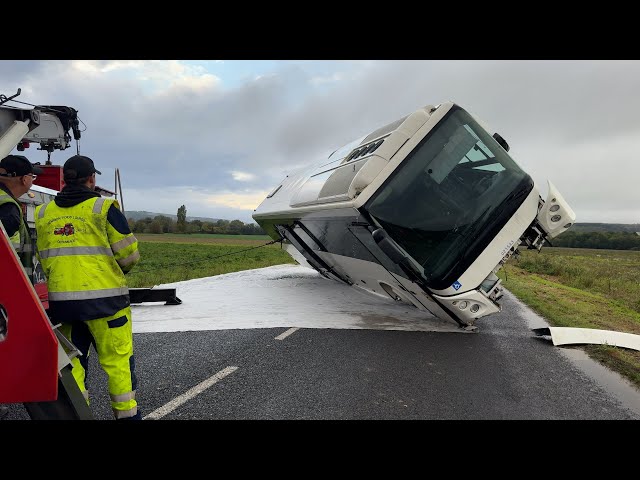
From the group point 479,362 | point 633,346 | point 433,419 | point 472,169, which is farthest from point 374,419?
point 633,346

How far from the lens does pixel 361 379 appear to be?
134 inches

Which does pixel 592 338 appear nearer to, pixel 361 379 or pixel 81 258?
pixel 361 379

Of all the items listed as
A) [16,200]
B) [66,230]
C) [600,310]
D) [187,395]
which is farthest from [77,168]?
[600,310]

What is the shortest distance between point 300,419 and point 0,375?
1.69m

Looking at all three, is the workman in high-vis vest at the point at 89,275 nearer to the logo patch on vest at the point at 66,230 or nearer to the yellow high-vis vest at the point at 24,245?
the logo patch on vest at the point at 66,230

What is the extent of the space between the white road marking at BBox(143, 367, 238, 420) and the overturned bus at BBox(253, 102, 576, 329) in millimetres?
1945

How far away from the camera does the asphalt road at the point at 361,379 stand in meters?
2.79

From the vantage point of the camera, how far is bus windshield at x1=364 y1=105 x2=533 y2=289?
4.11 metres

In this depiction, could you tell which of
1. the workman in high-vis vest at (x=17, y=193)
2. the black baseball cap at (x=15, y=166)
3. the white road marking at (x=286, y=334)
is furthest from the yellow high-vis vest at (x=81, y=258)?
the white road marking at (x=286, y=334)

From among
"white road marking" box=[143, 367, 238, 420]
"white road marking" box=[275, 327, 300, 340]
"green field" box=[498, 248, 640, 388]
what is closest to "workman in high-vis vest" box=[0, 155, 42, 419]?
"white road marking" box=[143, 367, 238, 420]

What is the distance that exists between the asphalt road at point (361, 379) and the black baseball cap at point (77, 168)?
1.53 meters

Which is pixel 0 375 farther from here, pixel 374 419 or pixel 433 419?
pixel 433 419

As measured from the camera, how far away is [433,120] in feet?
13.6

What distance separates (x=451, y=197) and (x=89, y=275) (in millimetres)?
3370
